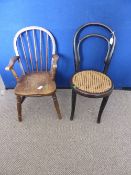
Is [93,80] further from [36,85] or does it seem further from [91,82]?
[36,85]

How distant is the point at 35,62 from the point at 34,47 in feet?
0.64

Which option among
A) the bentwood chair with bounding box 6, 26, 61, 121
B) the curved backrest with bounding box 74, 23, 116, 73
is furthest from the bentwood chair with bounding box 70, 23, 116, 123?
the bentwood chair with bounding box 6, 26, 61, 121

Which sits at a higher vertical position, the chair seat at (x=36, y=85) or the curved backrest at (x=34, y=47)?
the curved backrest at (x=34, y=47)

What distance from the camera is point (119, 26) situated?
5.05 ft

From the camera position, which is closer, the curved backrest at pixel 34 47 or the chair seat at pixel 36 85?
the chair seat at pixel 36 85

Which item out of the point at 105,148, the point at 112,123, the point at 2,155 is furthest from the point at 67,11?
the point at 2,155

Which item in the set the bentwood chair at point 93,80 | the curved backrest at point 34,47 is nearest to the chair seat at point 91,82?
the bentwood chair at point 93,80

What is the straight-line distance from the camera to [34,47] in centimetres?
168

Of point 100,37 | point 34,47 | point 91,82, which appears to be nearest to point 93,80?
point 91,82

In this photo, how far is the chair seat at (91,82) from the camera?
1344 mm

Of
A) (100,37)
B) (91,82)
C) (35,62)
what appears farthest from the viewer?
(35,62)

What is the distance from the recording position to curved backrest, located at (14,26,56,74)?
5.14 ft

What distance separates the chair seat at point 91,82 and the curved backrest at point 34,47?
397 mm

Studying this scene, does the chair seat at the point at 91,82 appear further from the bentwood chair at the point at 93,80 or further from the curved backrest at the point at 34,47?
the curved backrest at the point at 34,47
